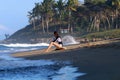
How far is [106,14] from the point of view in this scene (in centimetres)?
8231

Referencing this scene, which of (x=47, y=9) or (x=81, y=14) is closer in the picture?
(x=81, y=14)

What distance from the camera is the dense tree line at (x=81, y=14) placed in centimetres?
8037

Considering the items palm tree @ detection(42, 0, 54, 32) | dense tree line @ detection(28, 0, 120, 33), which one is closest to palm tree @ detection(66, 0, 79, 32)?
dense tree line @ detection(28, 0, 120, 33)

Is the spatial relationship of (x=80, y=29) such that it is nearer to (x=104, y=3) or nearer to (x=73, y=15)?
(x=73, y=15)

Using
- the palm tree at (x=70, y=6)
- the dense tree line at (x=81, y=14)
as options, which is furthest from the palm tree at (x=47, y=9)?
the palm tree at (x=70, y=6)

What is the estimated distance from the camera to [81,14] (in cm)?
8856

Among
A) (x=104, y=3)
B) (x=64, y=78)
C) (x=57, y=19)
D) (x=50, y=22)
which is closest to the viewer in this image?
(x=64, y=78)

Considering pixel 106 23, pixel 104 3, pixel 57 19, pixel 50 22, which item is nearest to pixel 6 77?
pixel 104 3

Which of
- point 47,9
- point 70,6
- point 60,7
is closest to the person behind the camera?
point 70,6

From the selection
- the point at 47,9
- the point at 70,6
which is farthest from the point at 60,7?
the point at 47,9

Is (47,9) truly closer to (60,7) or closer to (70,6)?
(60,7)

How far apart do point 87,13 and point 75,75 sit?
7355 centimetres

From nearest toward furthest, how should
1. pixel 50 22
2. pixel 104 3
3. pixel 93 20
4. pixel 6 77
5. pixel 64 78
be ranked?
pixel 64 78
pixel 6 77
pixel 104 3
pixel 93 20
pixel 50 22

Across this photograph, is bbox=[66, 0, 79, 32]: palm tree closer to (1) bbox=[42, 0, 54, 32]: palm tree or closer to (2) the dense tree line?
(2) the dense tree line
